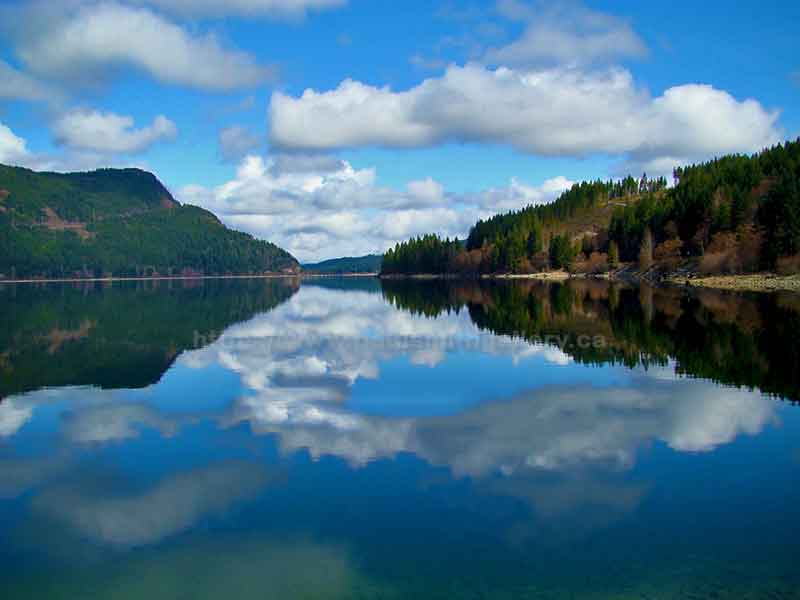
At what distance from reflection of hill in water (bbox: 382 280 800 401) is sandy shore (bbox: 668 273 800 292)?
20.1m

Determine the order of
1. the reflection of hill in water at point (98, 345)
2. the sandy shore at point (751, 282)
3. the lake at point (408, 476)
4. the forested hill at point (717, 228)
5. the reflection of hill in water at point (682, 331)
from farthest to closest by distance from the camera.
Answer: the forested hill at point (717, 228), the sandy shore at point (751, 282), the reflection of hill in water at point (98, 345), the reflection of hill in water at point (682, 331), the lake at point (408, 476)

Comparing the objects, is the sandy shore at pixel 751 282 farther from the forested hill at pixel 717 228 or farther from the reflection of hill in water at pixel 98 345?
the reflection of hill in water at pixel 98 345

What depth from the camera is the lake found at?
12414 mm

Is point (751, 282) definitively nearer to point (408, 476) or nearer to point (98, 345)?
point (98, 345)

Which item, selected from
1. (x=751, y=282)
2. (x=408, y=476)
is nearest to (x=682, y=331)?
(x=408, y=476)

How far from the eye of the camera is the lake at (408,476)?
12.4 m

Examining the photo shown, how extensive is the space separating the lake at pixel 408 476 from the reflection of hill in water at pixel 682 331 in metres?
0.41

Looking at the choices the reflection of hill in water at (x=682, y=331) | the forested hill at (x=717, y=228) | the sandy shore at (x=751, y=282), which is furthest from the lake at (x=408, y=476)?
the forested hill at (x=717, y=228)

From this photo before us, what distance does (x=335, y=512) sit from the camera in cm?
1534

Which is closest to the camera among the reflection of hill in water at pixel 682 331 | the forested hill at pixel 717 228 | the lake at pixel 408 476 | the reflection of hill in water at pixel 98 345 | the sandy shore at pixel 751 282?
the lake at pixel 408 476

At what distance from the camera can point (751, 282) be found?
108875 millimetres

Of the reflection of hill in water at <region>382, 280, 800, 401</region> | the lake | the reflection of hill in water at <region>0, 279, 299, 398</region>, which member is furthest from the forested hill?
the reflection of hill in water at <region>0, 279, 299, 398</region>

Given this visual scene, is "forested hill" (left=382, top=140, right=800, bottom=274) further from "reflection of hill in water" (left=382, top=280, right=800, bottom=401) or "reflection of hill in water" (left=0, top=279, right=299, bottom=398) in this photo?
"reflection of hill in water" (left=0, top=279, right=299, bottom=398)

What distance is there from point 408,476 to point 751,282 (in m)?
110
